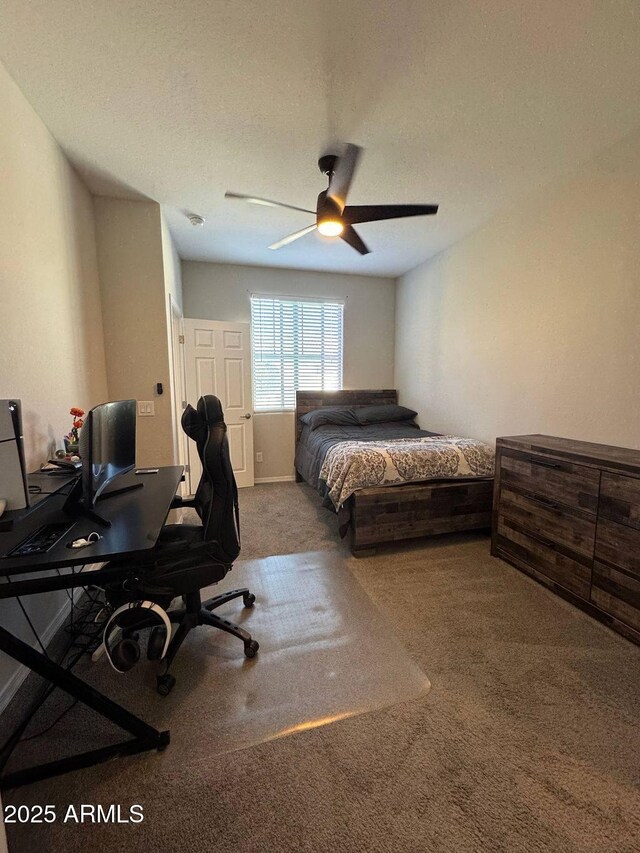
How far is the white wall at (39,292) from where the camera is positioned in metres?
1.61

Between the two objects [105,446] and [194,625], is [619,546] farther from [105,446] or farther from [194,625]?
[105,446]

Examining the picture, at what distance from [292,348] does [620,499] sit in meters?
3.71

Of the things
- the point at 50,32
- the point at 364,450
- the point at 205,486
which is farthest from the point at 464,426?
the point at 50,32

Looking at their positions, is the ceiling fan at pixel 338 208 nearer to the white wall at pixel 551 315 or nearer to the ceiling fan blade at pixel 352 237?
the ceiling fan blade at pixel 352 237

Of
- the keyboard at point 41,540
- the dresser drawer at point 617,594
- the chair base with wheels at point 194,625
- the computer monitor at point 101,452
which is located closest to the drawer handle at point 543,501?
the dresser drawer at point 617,594

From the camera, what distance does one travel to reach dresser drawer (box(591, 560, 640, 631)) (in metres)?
1.71

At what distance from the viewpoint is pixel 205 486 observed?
1651 millimetres

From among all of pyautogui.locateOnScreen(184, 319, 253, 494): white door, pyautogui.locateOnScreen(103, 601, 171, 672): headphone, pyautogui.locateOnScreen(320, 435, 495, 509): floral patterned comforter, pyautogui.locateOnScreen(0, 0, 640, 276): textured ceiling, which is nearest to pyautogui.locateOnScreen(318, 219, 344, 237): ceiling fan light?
pyautogui.locateOnScreen(0, 0, 640, 276): textured ceiling

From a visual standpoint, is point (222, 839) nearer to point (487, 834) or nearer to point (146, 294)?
point (487, 834)

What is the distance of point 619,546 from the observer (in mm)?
1768

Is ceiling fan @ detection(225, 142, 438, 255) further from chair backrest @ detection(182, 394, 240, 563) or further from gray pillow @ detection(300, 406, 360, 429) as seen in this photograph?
gray pillow @ detection(300, 406, 360, 429)

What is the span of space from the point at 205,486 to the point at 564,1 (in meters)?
2.45

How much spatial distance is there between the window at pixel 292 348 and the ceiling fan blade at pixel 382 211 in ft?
7.66

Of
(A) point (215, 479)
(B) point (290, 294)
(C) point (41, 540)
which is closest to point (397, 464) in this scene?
(A) point (215, 479)
